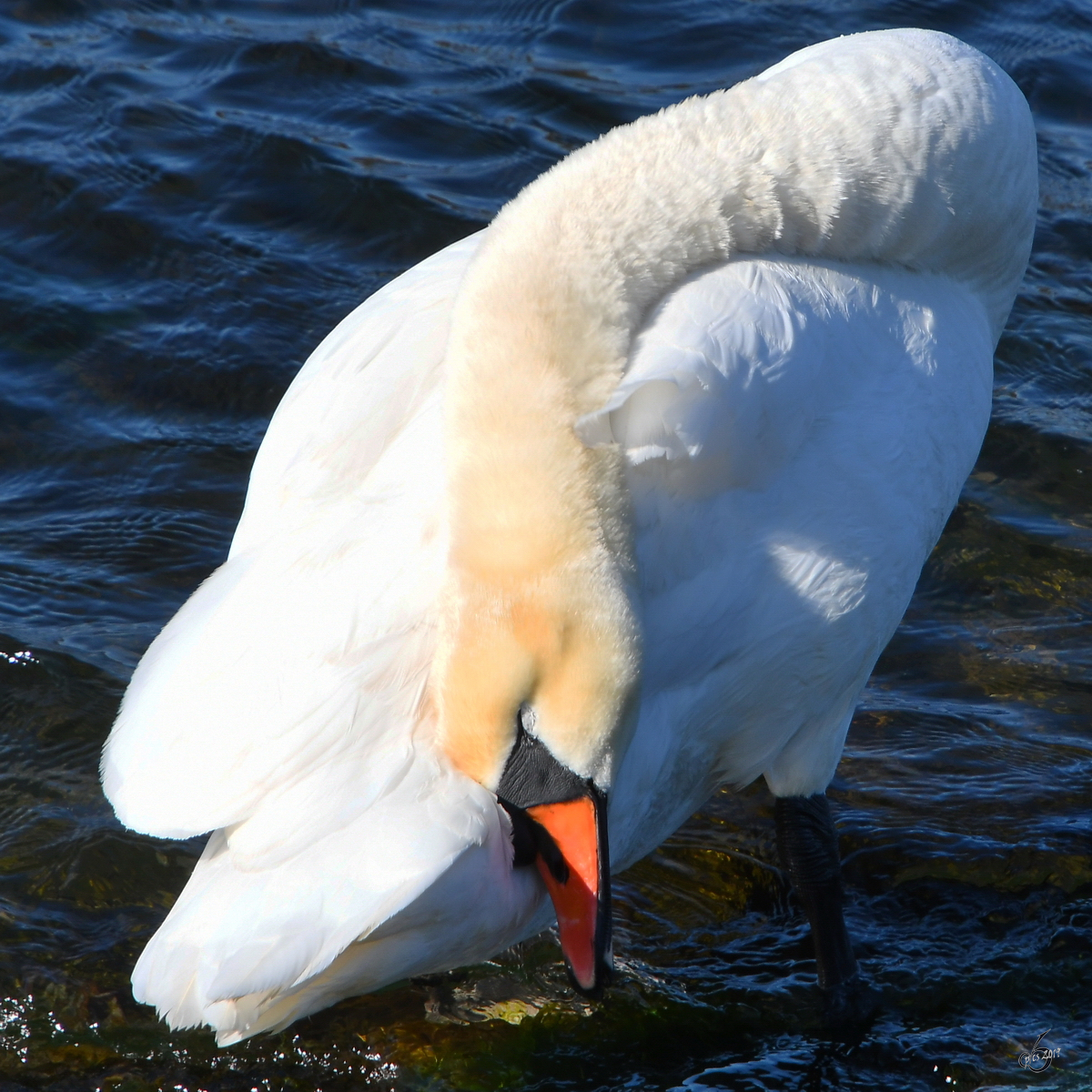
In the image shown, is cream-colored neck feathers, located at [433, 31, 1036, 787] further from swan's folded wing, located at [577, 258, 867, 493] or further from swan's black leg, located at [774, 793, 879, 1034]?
swan's black leg, located at [774, 793, 879, 1034]

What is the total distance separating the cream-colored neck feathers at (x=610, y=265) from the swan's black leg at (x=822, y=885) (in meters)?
1.24

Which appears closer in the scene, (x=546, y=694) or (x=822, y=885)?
(x=546, y=694)

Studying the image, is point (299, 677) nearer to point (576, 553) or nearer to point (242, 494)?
point (576, 553)

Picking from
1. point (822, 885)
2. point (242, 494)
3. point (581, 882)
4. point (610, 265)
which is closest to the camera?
point (581, 882)

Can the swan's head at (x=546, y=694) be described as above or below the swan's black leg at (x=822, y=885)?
above

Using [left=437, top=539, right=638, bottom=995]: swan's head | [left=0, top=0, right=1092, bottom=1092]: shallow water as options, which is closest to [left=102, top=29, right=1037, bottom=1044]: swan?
[left=437, top=539, right=638, bottom=995]: swan's head

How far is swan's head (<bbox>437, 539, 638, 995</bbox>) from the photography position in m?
2.71

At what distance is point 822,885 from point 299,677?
161cm

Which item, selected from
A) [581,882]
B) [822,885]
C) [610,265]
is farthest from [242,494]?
[581,882]

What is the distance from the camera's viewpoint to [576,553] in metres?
2.73

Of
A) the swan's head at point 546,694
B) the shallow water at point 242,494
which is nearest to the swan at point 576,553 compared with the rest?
the swan's head at point 546,694

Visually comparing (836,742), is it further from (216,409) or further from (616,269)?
(216,409)

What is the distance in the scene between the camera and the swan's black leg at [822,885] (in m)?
3.80

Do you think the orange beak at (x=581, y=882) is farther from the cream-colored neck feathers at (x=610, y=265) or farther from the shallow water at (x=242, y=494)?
the shallow water at (x=242, y=494)
